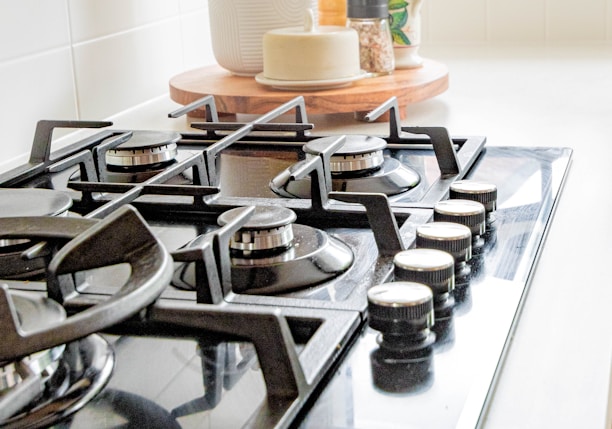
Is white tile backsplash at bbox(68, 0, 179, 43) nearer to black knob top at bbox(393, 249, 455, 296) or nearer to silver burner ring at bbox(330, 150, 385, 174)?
silver burner ring at bbox(330, 150, 385, 174)

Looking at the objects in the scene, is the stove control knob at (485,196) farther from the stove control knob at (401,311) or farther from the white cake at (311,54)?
the white cake at (311,54)

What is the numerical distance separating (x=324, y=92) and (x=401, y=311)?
833 millimetres

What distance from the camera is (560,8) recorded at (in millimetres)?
2135

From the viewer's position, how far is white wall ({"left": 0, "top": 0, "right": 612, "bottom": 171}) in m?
1.18

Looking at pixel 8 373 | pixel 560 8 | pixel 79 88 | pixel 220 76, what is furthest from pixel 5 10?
pixel 560 8

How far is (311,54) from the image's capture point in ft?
4.38

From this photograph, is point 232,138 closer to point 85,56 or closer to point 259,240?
point 259,240

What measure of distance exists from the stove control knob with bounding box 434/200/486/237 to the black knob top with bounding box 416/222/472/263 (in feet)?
0.12

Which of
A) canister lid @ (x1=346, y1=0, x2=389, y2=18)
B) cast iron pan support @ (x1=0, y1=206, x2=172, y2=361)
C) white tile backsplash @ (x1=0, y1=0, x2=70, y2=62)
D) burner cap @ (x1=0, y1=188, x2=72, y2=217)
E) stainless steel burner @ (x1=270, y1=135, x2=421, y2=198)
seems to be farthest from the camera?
canister lid @ (x1=346, y1=0, x2=389, y2=18)

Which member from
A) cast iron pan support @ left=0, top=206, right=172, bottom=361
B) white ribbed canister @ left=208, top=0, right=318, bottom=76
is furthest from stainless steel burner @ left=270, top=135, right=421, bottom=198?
white ribbed canister @ left=208, top=0, right=318, bottom=76

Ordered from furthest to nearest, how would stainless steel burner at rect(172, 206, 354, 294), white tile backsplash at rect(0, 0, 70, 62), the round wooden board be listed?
the round wooden board → white tile backsplash at rect(0, 0, 70, 62) → stainless steel burner at rect(172, 206, 354, 294)

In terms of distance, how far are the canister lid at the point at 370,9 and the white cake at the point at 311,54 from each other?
96 mm

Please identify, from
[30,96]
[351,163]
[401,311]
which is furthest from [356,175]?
[30,96]

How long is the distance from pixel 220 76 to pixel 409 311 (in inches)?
41.0
